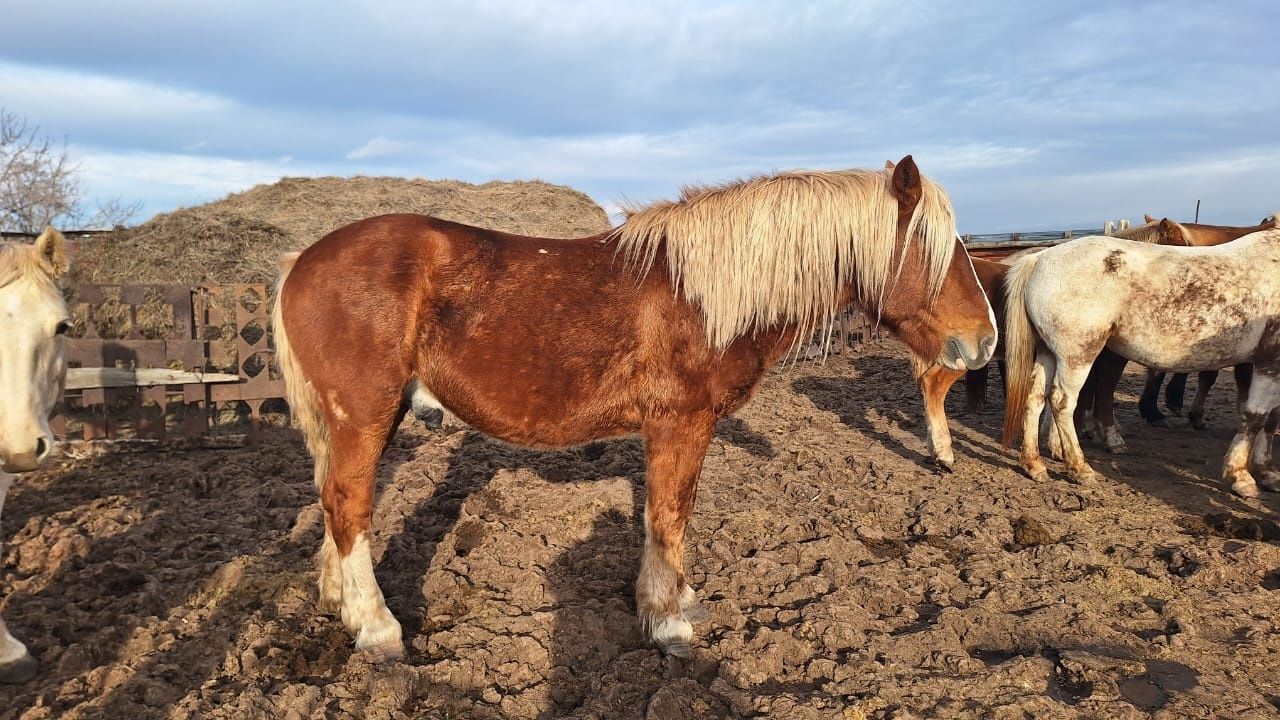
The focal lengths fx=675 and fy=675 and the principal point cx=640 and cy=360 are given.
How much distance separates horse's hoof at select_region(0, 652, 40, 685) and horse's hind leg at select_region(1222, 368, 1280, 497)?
24.3 ft

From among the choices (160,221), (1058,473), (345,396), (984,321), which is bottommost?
(1058,473)

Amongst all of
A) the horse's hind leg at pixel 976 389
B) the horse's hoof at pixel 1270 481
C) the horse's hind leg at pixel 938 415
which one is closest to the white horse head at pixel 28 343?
the horse's hind leg at pixel 938 415

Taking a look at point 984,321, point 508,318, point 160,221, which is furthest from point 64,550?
point 160,221

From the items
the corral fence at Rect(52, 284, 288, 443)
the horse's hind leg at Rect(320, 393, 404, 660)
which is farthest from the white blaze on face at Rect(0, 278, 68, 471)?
the corral fence at Rect(52, 284, 288, 443)

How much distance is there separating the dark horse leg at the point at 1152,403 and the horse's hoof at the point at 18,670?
9263mm

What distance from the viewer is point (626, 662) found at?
292 cm

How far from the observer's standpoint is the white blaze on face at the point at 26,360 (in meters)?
2.54

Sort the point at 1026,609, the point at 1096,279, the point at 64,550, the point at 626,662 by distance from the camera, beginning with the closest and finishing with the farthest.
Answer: the point at 626,662 → the point at 1026,609 → the point at 64,550 → the point at 1096,279

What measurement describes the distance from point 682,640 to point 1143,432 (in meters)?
6.57

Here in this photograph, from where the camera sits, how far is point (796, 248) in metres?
3.09

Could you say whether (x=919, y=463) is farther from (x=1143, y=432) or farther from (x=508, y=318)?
(x=508, y=318)

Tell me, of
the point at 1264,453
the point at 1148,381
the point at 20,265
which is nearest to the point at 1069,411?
the point at 1264,453

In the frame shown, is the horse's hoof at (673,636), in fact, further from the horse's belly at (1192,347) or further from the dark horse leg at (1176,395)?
the dark horse leg at (1176,395)

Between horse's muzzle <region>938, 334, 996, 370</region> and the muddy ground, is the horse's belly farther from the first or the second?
horse's muzzle <region>938, 334, 996, 370</region>
